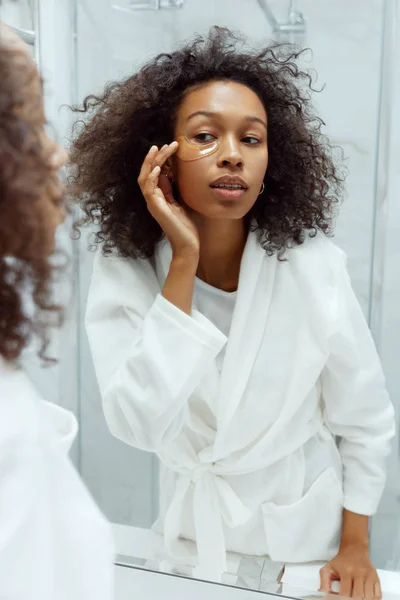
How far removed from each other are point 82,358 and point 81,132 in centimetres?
30

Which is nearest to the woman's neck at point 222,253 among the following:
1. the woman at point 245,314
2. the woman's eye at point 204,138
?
the woman at point 245,314

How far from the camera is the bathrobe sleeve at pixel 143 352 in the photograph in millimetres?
676

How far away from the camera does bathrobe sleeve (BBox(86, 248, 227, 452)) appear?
676mm

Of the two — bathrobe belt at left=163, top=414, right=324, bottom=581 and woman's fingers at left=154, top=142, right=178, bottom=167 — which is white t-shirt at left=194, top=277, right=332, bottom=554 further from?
woman's fingers at left=154, top=142, right=178, bottom=167

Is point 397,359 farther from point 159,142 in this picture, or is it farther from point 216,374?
point 159,142

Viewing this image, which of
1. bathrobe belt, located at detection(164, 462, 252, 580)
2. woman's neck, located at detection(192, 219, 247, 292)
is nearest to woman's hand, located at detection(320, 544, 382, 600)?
bathrobe belt, located at detection(164, 462, 252, 580)

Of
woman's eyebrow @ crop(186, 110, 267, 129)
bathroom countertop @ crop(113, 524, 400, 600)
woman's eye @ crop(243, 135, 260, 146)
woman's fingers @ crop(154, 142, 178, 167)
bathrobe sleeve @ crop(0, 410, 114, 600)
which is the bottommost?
bathroom countertop @ crop(113, 524, 400, 600)

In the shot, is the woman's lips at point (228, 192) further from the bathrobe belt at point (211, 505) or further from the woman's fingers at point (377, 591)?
the woman's fingers at point (377, 591)

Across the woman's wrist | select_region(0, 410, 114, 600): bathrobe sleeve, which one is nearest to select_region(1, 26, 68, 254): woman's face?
select_region(0, 410, 114, 600): bathrobe sleeve

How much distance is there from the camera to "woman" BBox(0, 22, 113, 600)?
0.33m

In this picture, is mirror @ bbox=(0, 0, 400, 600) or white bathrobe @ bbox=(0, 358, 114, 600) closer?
white bathrobe @ bbox=(0, 358, 114, 600)

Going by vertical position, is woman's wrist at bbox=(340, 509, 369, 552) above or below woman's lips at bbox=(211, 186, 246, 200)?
below

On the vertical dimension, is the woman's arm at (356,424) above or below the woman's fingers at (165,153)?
below

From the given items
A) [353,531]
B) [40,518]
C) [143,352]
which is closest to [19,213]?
[40,518]
